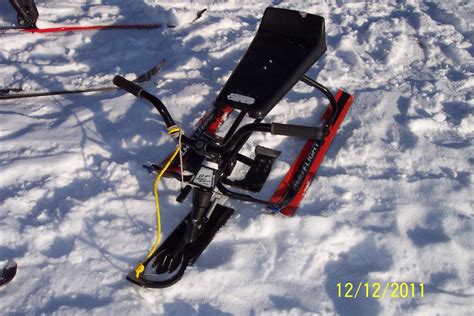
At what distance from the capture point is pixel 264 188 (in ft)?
11.5

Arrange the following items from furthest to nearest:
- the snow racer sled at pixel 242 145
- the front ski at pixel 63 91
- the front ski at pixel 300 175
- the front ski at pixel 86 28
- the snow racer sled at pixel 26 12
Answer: the front ski at pixel 86 28
the snow racer sled at pixel 26 12
the front ski at pixel 63 91
the front ski at pixel 300 175
the snow racer sled at pixel 242 145

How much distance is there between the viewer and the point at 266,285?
2828mm

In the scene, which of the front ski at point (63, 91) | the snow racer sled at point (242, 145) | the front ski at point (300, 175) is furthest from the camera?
the front ski at point (63, 91)

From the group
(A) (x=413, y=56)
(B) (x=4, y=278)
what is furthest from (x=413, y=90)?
(B) (x=4, y=278)

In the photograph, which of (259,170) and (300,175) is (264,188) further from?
(300,175)

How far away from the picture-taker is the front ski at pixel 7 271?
2736mm

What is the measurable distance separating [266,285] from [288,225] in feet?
1.59

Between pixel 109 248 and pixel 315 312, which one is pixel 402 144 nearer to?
pixel 315 312

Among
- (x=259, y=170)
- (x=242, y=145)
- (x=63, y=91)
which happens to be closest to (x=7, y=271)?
(x=242, y=145)

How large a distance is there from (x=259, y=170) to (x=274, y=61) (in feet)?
2.59

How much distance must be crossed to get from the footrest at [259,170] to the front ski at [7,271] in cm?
145

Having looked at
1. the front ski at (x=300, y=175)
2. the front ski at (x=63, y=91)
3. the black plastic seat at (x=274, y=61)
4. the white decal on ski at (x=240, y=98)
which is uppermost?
the black plastic seat at (x=274, y=61)
